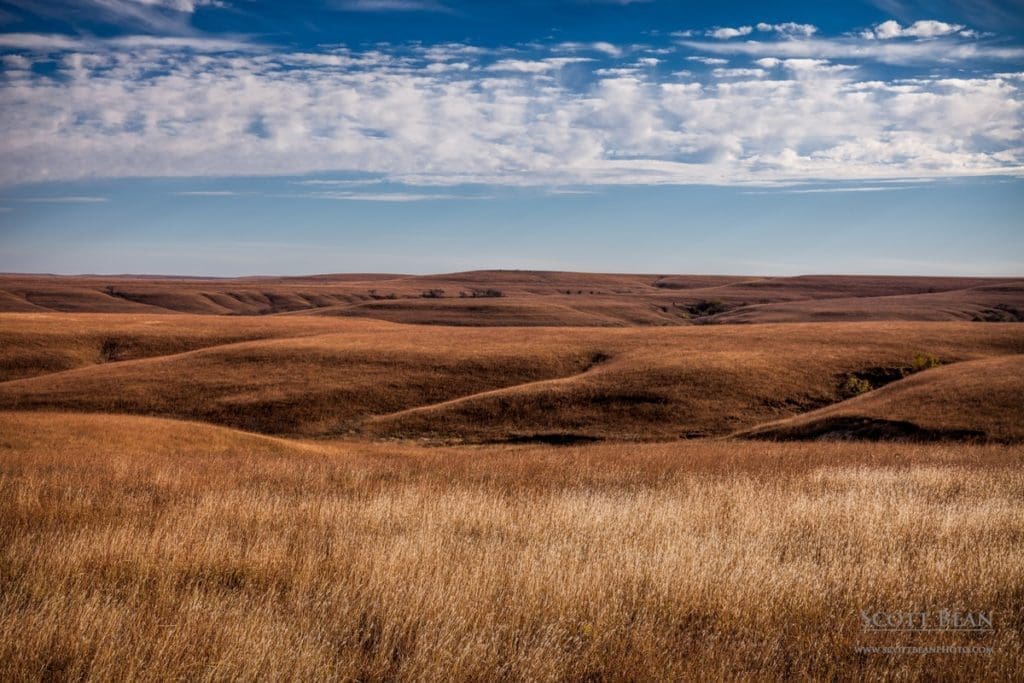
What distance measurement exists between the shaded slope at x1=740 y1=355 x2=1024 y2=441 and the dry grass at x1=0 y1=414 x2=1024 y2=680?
2111 cm

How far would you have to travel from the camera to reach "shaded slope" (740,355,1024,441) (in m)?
32.8

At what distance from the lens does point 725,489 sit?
547 inches

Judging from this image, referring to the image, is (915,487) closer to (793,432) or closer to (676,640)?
(676,640)

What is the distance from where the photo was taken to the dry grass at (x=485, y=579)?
601cm

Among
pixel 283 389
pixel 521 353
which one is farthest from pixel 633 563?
pixel 521 353

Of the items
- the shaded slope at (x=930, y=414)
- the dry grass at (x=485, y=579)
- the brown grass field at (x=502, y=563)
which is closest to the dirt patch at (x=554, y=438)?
the shaded slope at (x=930, y=414)

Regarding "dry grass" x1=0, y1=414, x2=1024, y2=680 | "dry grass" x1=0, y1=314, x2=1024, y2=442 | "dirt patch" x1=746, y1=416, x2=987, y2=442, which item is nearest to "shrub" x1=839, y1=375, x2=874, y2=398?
"dry grass" x1=0, y1=314, x2=1024, y2=442

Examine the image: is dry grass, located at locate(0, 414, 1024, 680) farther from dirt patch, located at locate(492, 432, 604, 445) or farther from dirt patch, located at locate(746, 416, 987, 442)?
dirt patch, located at locate(492, 432, 604, 445)

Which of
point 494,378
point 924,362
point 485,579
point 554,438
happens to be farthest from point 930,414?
point 485,579

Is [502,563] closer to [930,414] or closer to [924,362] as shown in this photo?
[930,414]

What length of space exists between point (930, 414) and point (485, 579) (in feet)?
111

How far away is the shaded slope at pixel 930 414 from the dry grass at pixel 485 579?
69.2 feet

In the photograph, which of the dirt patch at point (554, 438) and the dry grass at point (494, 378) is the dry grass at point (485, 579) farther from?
the dry grass at point (494, 378)

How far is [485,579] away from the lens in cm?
764
